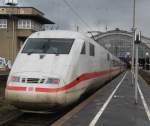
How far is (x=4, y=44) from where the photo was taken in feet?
261

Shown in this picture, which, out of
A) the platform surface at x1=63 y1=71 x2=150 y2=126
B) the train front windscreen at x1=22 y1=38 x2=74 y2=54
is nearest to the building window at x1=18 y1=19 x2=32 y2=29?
the platform surface at x1=63 y1=71 x2=150 y2=126

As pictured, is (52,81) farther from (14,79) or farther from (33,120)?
(33,120)

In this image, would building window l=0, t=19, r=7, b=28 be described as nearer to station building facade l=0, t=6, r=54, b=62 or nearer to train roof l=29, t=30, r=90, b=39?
station building facade l=0, t=6, r=54, b=62

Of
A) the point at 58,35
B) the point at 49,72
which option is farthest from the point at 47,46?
the point at 49,72

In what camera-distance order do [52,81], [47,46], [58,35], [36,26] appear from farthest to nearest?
[36,26], [58,35], [47,46], [52,81]

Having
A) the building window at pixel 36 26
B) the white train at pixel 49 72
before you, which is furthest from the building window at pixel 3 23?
the white train at pixel 49 72

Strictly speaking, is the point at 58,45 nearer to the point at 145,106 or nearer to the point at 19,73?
the point at 19,73

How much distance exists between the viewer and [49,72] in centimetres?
1402

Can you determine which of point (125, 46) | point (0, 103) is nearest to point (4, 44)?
point (125, 46)

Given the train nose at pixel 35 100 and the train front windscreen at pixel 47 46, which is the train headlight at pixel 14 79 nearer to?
the train nose at pixel 35 100

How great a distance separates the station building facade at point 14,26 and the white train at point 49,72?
6146cm

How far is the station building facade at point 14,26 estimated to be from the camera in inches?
3064

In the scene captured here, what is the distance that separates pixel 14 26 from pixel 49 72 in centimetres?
6563

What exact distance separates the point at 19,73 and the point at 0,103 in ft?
11.6
